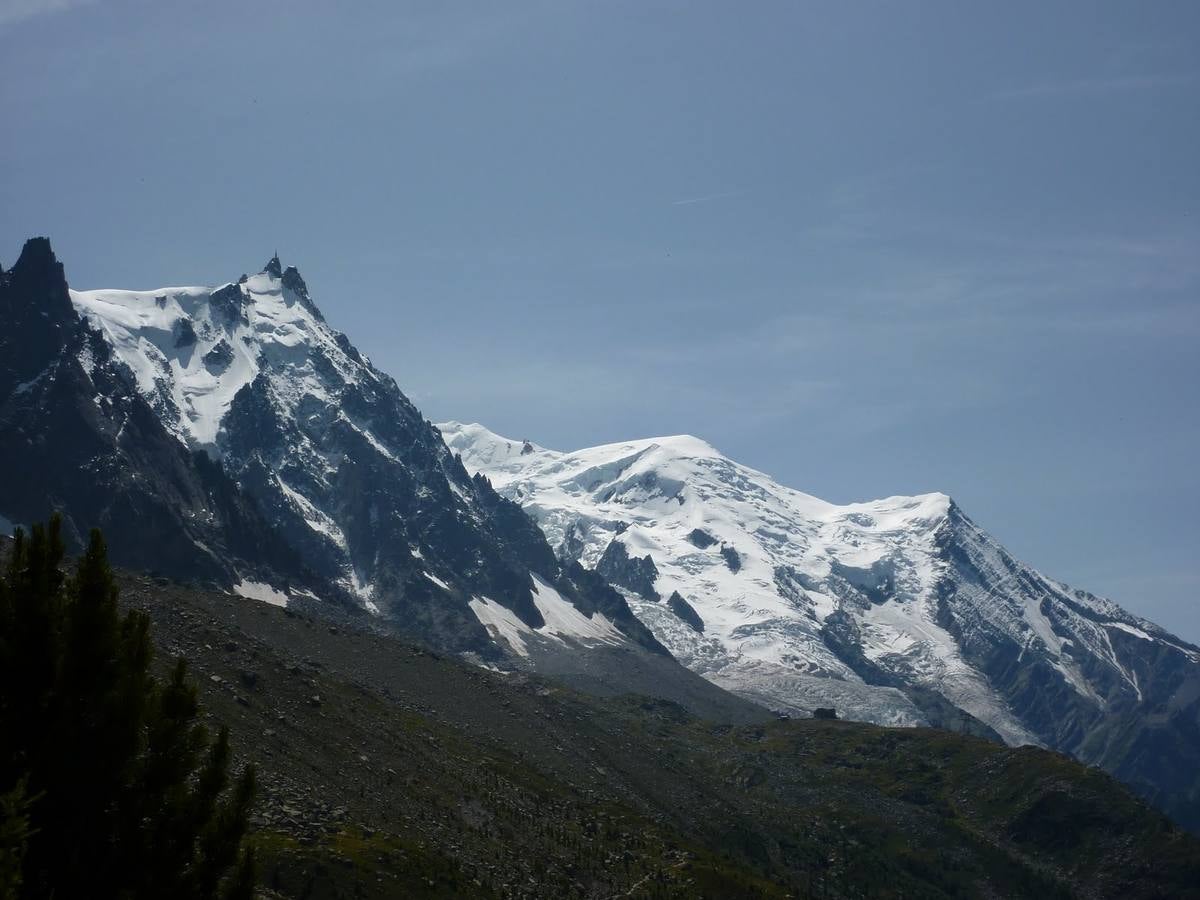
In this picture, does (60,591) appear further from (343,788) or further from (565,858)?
(565,858)

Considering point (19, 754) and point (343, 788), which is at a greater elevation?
point (19, 754)

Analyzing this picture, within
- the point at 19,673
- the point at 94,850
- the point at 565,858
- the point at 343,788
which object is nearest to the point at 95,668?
the point at 19,673

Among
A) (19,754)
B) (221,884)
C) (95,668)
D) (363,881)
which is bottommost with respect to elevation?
(363,881)

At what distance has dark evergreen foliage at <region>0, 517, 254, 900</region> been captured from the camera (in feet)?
159

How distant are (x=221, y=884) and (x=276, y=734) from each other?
14450cm

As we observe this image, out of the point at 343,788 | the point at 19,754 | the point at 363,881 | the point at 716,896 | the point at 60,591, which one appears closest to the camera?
the point at 19,754

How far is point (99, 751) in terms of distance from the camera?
49344mm

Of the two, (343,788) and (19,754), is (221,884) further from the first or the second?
(343,788)

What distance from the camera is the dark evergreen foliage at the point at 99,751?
4841 centimetres

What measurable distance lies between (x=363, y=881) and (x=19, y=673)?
103m

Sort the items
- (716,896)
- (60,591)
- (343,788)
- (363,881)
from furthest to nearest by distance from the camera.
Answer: (716,896)
(343,788)
(363,881)
(60,591)

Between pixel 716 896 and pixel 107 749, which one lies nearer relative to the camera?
pixel 107 749

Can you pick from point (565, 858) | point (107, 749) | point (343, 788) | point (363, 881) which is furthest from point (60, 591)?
point (565, 858)

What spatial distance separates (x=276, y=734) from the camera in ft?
627
